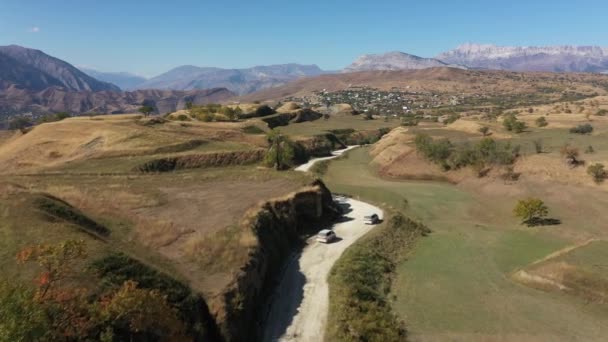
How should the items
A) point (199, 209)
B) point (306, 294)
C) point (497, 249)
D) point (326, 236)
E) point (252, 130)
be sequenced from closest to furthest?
point (306, 294) → point (199, 209) → point (497, 249) → point (326, 236) → point (252, 130)

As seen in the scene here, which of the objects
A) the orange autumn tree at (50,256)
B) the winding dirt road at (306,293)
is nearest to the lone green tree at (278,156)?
the winding dirt road at (306,293)

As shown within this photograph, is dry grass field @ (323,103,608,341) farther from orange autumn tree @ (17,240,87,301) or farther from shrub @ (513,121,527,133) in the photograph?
A: orange autumn tree @ (17,240,87,301)

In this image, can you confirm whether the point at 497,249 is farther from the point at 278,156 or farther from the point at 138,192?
the point at 278,156

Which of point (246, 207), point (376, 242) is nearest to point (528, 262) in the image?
point (376, 242)

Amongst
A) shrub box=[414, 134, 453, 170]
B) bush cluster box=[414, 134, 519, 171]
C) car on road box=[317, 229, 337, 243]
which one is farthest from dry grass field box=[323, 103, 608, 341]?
car on road box=[317, 229, 337, 243]

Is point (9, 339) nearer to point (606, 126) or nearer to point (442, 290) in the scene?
point (442, 290)

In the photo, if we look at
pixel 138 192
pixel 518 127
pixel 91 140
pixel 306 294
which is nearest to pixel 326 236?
pixel 306 294
